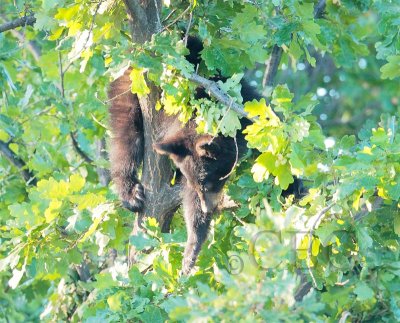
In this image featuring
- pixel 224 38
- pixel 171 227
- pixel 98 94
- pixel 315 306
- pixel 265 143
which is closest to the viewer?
pixel 315 306

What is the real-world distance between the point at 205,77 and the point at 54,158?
1.95 meters

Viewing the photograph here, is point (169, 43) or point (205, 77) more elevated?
point (169, 43)

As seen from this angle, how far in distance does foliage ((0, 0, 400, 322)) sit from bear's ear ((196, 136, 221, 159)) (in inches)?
8.0

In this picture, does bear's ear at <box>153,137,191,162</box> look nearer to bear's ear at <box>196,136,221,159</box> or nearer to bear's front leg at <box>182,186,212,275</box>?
bear's ear at <box>196,136,221,159</box>

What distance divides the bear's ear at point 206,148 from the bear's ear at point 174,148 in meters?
0.08

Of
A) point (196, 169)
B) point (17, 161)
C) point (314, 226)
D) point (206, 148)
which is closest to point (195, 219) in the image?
point (196, 169)

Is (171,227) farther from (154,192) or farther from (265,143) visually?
(265,143)

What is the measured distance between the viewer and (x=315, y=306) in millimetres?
3346

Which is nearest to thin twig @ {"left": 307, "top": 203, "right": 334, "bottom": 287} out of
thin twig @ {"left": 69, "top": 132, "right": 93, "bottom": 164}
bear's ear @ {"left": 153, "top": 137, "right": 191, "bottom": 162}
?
bear's ear @ {"left": 153, "top": 137, "right": 191, "bottom": 162}

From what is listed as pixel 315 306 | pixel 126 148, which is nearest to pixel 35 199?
pixel 126 148

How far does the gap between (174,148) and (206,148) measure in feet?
0.64

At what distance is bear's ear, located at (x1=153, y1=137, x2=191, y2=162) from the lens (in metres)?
5.34

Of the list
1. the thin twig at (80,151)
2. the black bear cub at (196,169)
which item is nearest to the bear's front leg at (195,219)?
the black bear cub at (196,169)

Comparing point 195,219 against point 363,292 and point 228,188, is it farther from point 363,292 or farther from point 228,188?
point 363,292
